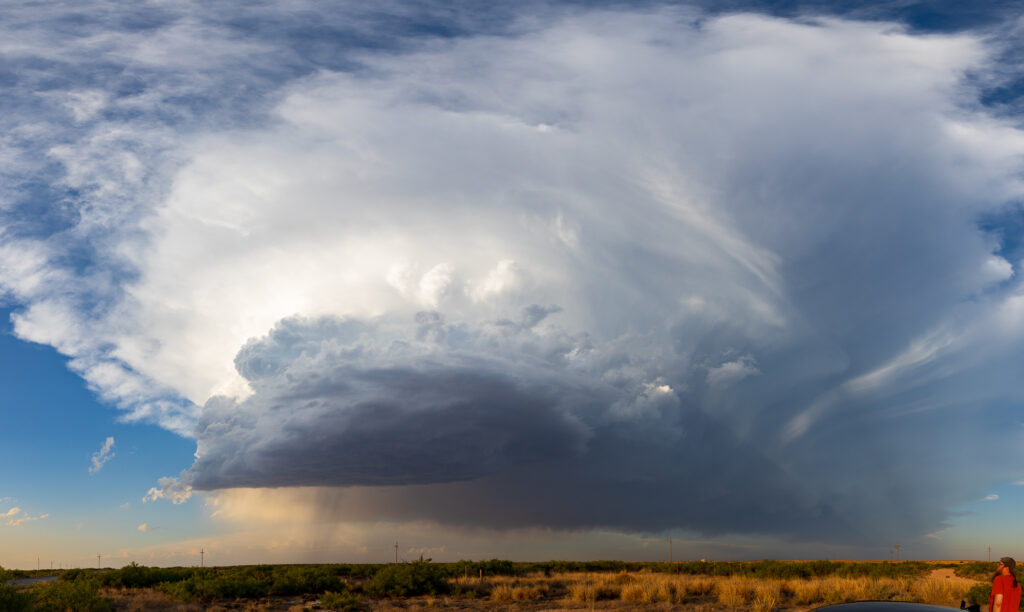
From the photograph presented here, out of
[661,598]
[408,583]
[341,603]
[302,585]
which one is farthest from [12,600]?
[661,598]

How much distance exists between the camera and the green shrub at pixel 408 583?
40.5 m

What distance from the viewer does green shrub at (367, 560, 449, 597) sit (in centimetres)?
4047

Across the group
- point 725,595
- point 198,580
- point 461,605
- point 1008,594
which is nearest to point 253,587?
point 198,580

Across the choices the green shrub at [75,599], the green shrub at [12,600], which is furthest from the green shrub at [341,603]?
the green shrub at [12,600]

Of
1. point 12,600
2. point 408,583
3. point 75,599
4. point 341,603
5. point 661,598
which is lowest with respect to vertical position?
point 661,598

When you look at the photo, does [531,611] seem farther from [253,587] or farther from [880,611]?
[880,611]

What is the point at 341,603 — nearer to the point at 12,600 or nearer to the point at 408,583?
the point at 408,583

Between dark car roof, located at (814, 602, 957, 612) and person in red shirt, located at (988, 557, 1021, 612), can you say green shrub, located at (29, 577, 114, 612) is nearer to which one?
dark car roof, located at (814, 602, 957, 612)

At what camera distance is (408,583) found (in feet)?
133

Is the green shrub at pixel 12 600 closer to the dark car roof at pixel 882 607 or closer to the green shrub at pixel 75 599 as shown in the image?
the green shrub at pixel 75 599

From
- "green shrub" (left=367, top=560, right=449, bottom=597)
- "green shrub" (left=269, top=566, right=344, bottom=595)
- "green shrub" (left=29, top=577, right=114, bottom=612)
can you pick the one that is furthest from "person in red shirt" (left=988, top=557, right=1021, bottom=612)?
"green shrub" (left=269, top=566, right=344, bottom=595)

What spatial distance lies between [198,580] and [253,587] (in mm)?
3415

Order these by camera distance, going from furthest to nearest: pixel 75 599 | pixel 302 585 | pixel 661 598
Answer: pixel 302 585, pixel 661 598, pixel 75 599

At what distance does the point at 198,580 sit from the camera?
3972 centimetres
